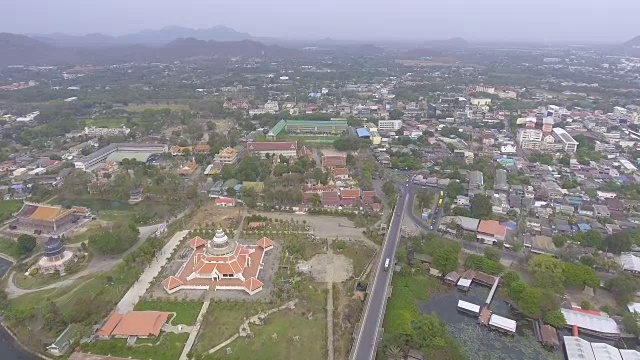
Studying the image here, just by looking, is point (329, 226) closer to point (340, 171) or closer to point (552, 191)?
point (340, 171)

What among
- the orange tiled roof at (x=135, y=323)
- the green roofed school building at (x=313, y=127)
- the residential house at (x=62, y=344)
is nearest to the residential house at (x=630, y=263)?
the orange tiled roof at (x=135, y=323)

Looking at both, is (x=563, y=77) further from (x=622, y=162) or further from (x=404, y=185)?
(x=404, y=185)

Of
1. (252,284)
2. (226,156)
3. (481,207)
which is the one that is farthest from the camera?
(226,156)

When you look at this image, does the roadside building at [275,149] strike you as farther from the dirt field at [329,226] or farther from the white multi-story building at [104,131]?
the white multi-story building at [104,131]

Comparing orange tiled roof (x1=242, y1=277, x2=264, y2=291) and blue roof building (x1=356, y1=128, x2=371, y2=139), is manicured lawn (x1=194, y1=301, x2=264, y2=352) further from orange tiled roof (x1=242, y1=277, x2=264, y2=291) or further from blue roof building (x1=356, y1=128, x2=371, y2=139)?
blue roof building (x1=356, y1=128, x2=371, y2=139)

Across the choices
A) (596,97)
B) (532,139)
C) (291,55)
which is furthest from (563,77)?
(291,55)

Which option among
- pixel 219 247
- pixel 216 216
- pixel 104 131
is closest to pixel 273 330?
pixel 219 247
